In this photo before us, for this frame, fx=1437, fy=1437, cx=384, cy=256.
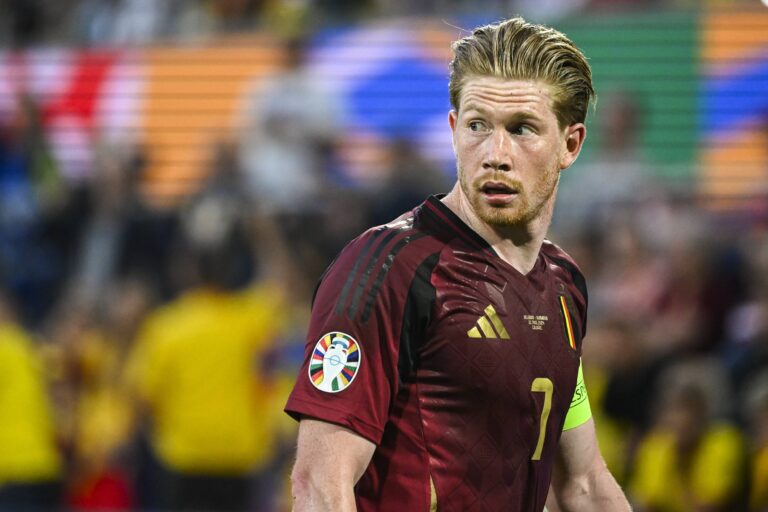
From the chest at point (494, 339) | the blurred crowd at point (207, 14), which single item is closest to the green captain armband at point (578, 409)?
the chest at point (494, 339)

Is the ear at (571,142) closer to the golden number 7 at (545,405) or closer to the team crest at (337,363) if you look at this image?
the golden number 7 at (545,405)

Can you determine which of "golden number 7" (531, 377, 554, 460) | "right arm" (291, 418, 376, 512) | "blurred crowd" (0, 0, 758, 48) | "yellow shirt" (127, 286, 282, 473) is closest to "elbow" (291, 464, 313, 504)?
"right arm" (291, 418, 376, 512)

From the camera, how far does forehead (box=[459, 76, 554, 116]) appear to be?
327 cm

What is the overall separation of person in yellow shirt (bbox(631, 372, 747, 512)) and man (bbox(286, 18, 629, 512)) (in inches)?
146

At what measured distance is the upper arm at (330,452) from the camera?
306 cm

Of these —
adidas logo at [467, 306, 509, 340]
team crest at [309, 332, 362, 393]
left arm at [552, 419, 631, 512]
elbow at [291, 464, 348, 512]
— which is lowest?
left arm at [552, 419, 631, 512]

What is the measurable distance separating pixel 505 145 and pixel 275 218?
655 centimetres

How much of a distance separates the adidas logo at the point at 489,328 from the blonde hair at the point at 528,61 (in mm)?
483

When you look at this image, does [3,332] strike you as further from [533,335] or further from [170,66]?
[533,335]

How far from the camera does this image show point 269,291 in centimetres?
899

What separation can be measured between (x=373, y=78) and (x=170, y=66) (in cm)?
202

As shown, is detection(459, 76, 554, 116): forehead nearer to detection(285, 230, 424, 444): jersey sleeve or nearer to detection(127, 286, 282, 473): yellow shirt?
detection(285, 230, 424, 444): jersey sleeve

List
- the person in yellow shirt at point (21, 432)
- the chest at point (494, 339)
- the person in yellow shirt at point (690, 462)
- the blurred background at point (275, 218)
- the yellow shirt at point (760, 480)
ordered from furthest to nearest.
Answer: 1. the person in yellow shirt at point (21, 432)
2. the blurred background at point (275, 218)
3. the person in yellow shirt at point (690, 462)
4. the yellow shirt at point (760, 480)
5. the chest at point (494, 339)

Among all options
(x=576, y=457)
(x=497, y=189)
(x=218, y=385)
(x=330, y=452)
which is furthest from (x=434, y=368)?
(x=218, y=385)
